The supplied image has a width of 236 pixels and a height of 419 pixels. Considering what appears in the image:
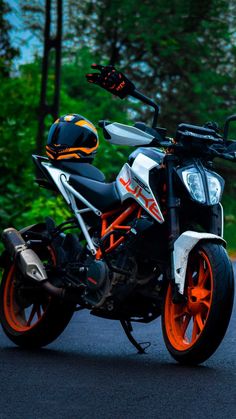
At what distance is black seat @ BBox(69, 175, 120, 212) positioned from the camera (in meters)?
8.11

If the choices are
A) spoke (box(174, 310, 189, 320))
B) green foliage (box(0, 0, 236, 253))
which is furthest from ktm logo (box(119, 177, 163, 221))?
green foliage (box(0, 0, 236, 253))

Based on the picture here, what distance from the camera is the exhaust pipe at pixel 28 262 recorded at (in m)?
8.27

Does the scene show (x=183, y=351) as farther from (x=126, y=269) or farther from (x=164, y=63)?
(x=164, y=63)

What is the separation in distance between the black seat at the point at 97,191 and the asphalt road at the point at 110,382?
3.28ft

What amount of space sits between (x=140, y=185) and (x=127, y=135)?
34 cm

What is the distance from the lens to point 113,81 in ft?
24.4

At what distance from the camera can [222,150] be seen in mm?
7742

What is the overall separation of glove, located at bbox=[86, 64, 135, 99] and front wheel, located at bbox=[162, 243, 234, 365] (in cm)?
102

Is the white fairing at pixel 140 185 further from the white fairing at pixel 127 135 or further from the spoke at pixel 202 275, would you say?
the spoke at pixel 202 275

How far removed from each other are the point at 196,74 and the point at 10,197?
21.6 m

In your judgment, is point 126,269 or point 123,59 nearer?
point 126,269

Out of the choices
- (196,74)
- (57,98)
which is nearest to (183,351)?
(57,98)

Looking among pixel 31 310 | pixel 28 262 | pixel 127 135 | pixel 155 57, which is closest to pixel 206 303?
pixel 127 135

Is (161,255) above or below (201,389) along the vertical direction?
above
